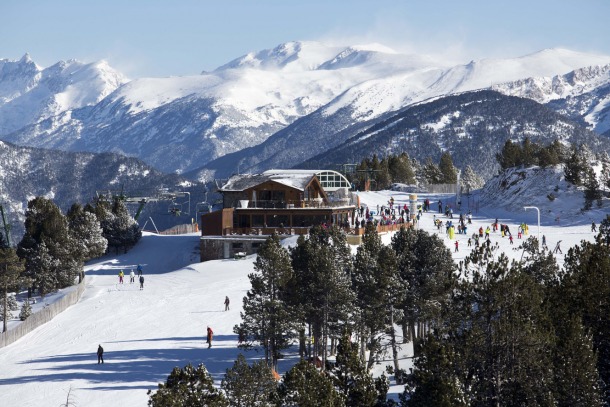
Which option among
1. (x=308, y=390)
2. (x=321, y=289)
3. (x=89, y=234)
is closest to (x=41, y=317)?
(x=89, y=234)

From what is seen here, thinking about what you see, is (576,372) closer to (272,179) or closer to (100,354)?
(100,354)

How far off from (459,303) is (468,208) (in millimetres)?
89816

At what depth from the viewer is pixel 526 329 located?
135 ft

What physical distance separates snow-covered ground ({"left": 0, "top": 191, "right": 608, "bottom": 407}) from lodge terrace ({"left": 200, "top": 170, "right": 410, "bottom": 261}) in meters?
3.42

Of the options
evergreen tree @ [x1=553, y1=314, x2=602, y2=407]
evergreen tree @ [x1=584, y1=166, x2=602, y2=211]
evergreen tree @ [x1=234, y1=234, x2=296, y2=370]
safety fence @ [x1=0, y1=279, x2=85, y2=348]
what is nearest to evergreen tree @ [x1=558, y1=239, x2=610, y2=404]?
evergreen tree @ [x1=553, y1=314, x2=602, y2=407]

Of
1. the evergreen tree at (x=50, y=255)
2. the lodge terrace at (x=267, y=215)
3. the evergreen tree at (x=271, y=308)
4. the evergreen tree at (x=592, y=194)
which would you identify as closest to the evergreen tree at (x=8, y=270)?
the evergreen tree at (x=50, y=255)

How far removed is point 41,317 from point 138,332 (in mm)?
10919

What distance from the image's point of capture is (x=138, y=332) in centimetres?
7119

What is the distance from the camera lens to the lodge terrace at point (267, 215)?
3979 inches

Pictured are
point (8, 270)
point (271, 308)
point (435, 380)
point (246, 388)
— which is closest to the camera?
point (246, 388)

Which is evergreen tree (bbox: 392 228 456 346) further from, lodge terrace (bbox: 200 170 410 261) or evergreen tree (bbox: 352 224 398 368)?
lodge terrace (bbox: 200 170 410 261)

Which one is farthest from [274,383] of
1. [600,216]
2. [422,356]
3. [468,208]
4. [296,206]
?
[468,208]

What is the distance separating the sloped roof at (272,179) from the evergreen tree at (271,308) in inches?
1942

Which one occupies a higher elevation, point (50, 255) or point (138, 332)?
point (50, 255)
